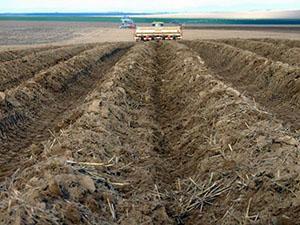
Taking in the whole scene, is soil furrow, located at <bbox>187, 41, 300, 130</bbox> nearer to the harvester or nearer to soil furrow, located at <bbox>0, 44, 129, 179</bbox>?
soil furrow, located at <bbox>0, 44, 129, 179</bbox>

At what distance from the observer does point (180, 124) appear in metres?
12.6

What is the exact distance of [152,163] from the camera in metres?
9.41

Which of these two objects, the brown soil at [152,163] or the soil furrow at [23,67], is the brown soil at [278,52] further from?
the soil furrow at [23,67]

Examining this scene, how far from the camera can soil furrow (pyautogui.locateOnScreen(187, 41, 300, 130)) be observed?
49.5ft

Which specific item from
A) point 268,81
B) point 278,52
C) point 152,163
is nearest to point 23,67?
point 268,81

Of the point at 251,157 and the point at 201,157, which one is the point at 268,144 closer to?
the point at 251,157

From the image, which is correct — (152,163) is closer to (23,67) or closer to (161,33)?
(23,67)

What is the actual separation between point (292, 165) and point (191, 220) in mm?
1813

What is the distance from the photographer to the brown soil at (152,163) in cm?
661

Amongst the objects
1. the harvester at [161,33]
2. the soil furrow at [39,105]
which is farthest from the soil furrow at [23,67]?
the harvester at [161,33]

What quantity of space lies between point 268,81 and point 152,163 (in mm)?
10823

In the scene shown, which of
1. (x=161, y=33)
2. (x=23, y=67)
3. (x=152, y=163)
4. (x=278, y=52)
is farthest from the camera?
(x=161, y=33)

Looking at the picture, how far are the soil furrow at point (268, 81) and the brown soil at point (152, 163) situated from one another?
92.3 inches

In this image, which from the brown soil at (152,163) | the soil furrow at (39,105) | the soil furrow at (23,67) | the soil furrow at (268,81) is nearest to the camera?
the brown soil at (152,163)
